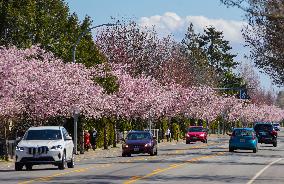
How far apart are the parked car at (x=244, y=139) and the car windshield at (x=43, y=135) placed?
22743 millimetres

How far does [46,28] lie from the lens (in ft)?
190

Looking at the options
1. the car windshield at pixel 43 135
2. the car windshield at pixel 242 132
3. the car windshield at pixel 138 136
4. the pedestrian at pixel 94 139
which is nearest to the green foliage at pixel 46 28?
the pedestrian at pixel 94 139

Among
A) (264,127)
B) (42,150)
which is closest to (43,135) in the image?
(42,150)

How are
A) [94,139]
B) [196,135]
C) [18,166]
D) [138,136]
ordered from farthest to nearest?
[196,135] < [94,139] < [138,136] < [18,166]

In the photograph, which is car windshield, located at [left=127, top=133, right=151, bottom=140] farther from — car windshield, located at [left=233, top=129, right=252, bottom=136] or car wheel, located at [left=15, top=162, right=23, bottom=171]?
car wheel, located at [left=15, top=162, right=23, bottom=171]

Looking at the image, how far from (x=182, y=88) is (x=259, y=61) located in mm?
62031

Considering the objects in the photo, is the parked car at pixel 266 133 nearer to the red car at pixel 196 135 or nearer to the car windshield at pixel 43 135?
the red car at pixel 196 135

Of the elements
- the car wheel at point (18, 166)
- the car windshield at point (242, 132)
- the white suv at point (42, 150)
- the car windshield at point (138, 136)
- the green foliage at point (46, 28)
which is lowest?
the car wheel at point (18, 166)

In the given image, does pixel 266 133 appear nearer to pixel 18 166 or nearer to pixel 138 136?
pixel 138 136

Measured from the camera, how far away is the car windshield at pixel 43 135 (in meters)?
34.2

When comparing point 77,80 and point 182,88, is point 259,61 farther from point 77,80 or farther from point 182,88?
point 182,88

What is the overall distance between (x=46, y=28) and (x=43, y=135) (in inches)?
967

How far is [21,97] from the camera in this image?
47.2 metres

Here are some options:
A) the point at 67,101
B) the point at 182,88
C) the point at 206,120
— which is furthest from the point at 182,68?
the point at 67,101
